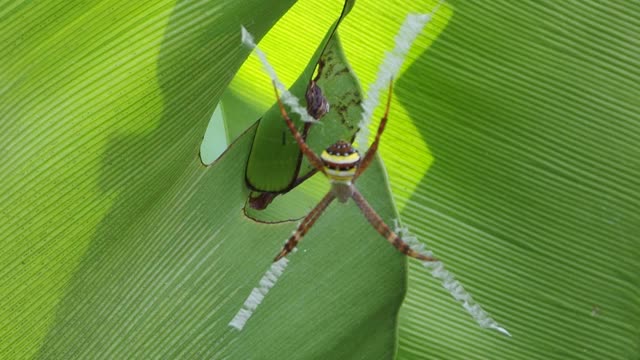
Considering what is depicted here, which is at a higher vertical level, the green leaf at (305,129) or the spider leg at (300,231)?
the green leaf at (305,129)

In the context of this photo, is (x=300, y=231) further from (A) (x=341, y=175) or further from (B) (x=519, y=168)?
(B) (x=519, y=168)

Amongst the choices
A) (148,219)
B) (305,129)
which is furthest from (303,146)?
(148,219)

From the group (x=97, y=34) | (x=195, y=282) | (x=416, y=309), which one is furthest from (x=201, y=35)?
(x=416, y=309)

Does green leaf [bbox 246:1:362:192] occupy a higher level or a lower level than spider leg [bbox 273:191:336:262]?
higher

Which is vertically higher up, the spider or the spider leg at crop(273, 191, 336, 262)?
the spider

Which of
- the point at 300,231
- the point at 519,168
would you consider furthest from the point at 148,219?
the point at 519,168

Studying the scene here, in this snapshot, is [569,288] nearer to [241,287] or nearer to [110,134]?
[241,287]

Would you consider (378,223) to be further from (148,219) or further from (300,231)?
(148,219)

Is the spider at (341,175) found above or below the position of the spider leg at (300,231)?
above
